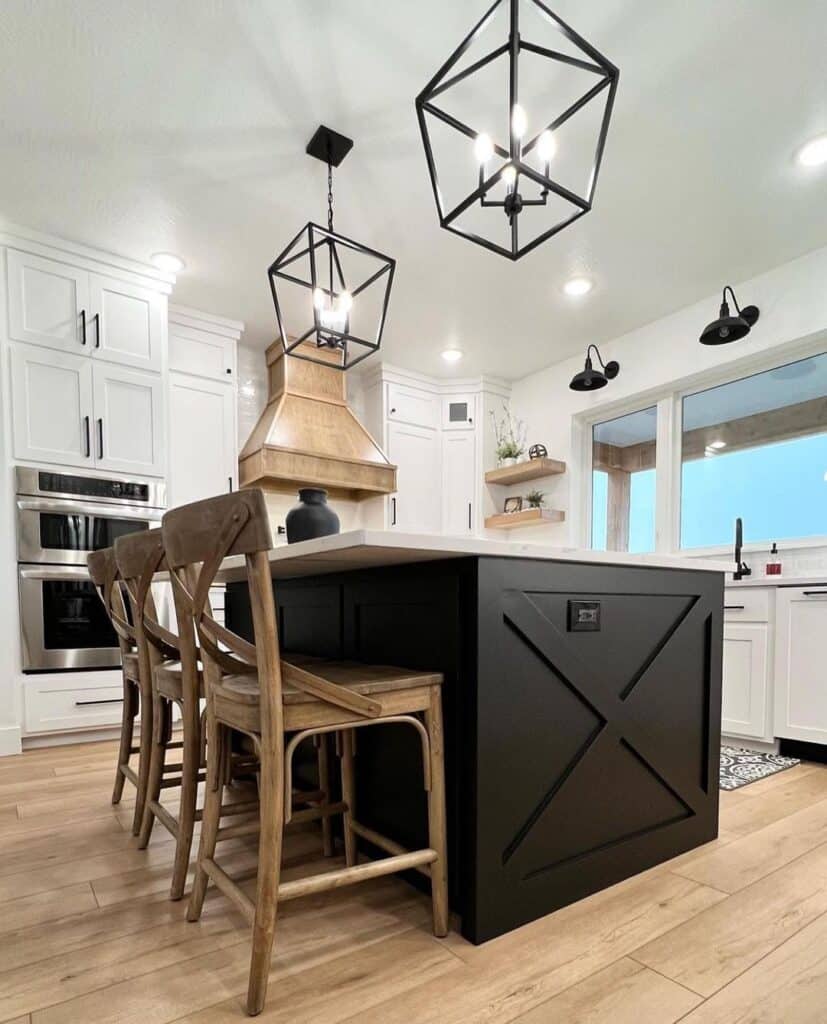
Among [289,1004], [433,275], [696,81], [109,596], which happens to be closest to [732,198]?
[696,81]

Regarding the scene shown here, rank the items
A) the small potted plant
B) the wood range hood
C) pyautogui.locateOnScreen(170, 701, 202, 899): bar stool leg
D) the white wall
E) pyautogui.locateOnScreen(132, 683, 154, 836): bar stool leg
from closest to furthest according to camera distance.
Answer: pyautogui.locateOnScreen(170, 701, 202, 899): bar stool leg < pyautogui.locateOnScreen(132, 683, 154, 836): bar stool leg < the white wall < the wood range hood < the small potted plant

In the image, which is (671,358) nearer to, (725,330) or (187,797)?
(725,330)

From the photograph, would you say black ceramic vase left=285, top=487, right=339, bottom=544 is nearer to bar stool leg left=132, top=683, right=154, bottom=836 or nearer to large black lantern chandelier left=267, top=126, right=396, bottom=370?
bar stool leg left=132, top=683, right=154, bottom=836

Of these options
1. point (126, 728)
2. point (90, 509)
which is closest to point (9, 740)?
point (90, 509)

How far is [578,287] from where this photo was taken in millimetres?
3689

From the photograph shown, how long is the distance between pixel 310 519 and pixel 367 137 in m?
1.76

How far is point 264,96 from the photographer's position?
2.23 meters

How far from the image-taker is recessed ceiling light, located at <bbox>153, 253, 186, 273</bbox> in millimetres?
3328

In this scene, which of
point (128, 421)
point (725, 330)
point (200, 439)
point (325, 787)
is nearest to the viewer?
point (325, 787)

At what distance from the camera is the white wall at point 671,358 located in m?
3.29

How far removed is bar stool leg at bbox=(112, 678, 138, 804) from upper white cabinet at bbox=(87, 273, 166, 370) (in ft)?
6.90

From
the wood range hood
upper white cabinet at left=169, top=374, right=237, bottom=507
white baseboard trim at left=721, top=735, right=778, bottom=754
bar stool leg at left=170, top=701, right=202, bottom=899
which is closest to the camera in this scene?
bar stool leg at left=170, top=701, right=202, bottom=899

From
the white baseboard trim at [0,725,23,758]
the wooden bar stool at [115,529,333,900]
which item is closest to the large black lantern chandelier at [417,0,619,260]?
the wooden bar stool at [115,529,333,900]

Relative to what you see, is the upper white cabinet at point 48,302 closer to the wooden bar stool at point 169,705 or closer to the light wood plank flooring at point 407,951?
the wooden bar stool at point 169,705
